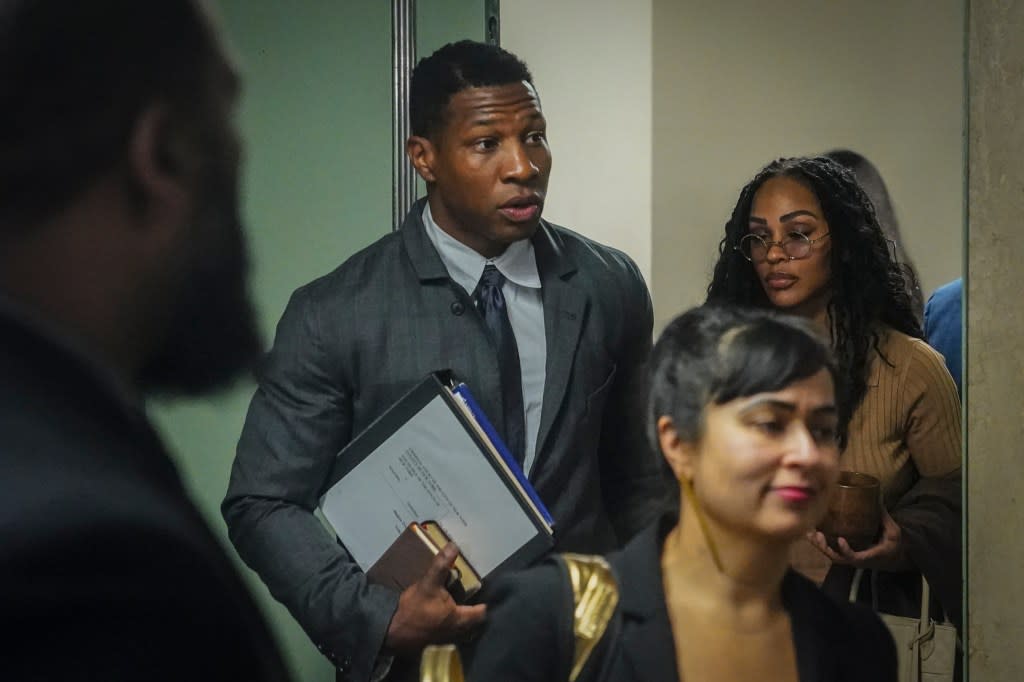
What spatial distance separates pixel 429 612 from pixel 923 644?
0.70m

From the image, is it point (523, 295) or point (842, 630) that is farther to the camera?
point (523, 295)

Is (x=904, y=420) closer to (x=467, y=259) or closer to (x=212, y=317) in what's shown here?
(x=467, y=259)

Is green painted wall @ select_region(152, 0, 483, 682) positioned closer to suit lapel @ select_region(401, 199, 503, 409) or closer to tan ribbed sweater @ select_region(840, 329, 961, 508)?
suit lapel @ select_region(401, 199, 503, 409)

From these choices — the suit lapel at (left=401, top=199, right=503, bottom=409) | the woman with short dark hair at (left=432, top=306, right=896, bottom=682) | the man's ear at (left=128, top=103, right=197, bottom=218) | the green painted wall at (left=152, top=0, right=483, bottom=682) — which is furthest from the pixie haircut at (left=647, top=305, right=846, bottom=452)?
the man's ear at (left=128, top=103, right=197, bottom=218)

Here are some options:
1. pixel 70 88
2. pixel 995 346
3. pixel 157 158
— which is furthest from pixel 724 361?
pixel 70 88

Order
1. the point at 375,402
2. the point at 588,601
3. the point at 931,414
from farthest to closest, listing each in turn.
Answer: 1. the point at 931,414
2. the point at 375,402
3. the point at 588,601

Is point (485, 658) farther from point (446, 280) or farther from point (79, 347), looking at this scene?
point (79, 347)

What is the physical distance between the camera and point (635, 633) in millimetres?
1540

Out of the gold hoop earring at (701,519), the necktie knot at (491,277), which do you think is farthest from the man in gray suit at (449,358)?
the gold hoop earring at (701,519)

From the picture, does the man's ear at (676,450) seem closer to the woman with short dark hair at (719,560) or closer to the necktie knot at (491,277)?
the woman with short dark hair at (719,560)

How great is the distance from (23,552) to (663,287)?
2.91 feet

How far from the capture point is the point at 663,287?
5.62 feet

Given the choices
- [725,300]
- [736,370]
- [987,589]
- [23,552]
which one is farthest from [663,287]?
[23,552]

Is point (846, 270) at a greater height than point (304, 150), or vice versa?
point (304, 150)
